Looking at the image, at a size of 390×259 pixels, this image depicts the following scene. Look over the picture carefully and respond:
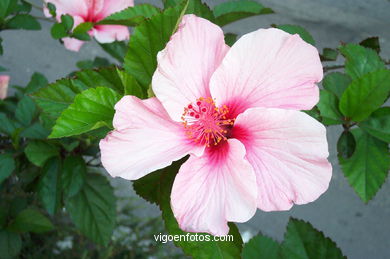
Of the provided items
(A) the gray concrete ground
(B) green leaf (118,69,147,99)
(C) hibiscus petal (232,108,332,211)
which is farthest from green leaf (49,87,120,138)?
(A) the gray concrete ground

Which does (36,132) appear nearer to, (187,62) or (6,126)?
(6,126)

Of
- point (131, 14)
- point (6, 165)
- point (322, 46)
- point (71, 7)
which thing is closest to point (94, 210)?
point (6, 165)

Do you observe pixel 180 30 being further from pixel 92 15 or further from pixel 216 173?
pixel 92 15

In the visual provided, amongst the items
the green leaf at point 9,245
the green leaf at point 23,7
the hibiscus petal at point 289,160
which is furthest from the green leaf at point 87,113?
the green leaf at point 9,245

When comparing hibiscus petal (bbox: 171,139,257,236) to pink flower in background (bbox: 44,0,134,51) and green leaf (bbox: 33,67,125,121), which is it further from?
pink flower in background (bbox: 44,0,134,51)

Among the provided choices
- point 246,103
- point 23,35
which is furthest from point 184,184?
point 23,35
